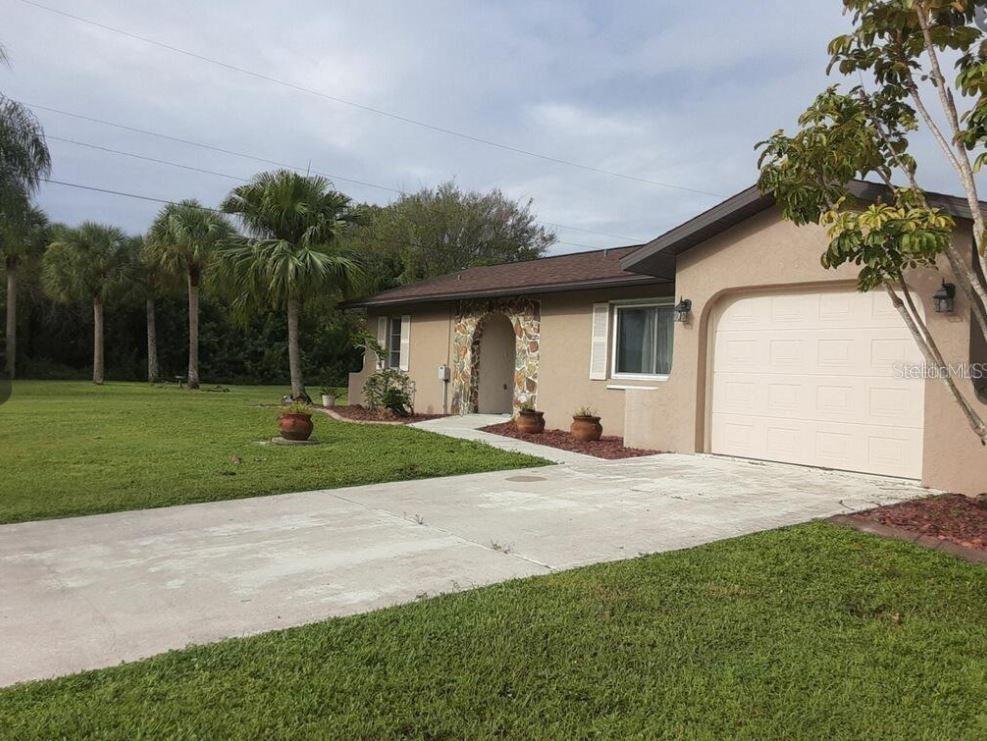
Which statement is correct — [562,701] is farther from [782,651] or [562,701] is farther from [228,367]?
[228,367]

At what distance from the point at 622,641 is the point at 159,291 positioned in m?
33.0

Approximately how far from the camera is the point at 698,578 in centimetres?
502

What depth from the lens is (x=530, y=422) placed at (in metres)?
13.8

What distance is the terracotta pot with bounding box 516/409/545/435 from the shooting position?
13820 mm

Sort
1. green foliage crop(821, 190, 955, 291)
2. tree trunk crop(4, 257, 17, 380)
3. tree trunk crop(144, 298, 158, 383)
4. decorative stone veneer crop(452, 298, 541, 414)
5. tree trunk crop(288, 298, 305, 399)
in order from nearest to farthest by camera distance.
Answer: green foliage crop(821, 190, 955, 291), decorative stone veneer crop(452, 298, 541, 414), tree trunk crop(288, 298, 305, 399), tree trunk crop(4, 257, 17, 380), tree trunk crop(144, 298, 158, 383)

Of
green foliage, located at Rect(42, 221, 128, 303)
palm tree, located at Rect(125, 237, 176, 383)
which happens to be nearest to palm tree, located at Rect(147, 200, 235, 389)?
palm tree, located at Rect(125, 237, 176, 383)

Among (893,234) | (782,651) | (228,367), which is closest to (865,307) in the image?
(893,234)

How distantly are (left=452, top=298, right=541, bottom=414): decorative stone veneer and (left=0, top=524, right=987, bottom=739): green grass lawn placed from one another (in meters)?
10.8

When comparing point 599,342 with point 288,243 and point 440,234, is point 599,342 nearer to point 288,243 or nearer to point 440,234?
point 288,243

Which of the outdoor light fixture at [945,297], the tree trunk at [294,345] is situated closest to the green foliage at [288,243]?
the tree trunk at [294,345]

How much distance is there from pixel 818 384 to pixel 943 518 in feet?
10.2

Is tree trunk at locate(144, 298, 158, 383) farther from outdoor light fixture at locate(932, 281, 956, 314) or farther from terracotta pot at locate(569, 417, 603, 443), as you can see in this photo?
outdoor light fixture at locate(932, 281, 956, 314)

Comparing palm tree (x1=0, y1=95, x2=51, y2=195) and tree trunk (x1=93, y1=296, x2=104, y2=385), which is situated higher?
palm tree (x1=0, y1=95, x2=51, y2=195)

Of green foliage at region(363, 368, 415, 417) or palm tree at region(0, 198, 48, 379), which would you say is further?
palm tree at region(0, 198, 48, 379)
